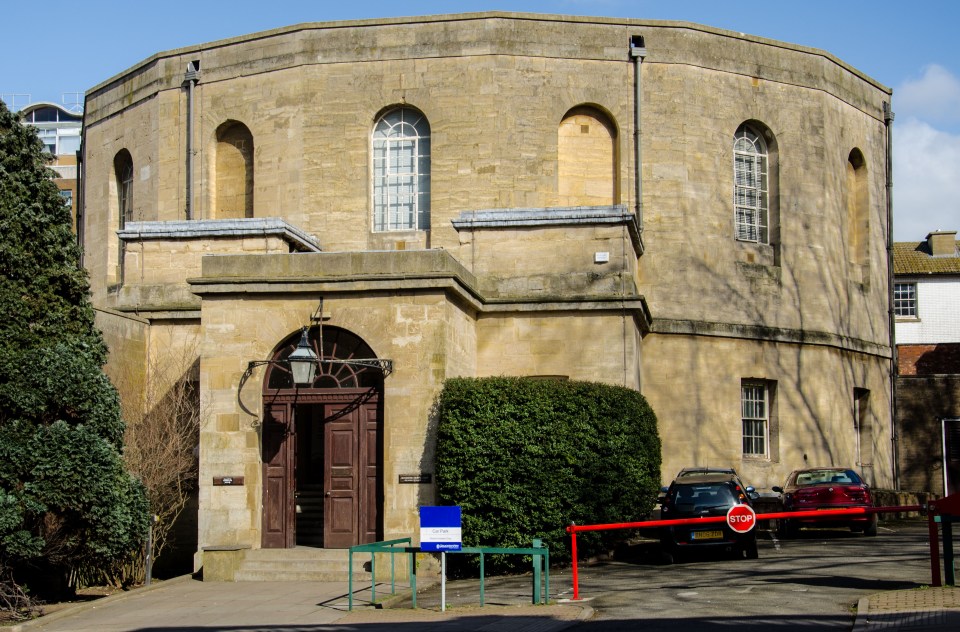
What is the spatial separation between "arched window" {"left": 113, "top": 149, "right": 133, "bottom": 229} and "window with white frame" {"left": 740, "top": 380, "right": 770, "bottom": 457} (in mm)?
16059

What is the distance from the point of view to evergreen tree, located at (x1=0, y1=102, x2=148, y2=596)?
16.7 m

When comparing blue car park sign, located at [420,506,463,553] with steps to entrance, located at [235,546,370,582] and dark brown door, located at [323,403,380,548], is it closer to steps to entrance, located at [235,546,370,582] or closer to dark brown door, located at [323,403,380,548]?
steps to entrance, located at [235,546,370,582]

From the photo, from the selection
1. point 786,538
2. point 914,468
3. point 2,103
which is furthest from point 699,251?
point 2,103

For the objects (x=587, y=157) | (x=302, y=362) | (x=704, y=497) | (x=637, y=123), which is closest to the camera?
(x=302, y=362)

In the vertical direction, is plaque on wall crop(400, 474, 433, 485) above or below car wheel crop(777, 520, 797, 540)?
above

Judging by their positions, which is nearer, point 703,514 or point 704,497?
point 703,514

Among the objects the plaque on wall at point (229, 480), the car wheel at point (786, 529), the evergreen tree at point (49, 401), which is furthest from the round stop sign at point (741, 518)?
the car wheel at point (786, 529)

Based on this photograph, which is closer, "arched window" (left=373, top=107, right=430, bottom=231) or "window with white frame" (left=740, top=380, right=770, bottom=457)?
"arched window" (left=373, top=107, right=430, bottom=231)

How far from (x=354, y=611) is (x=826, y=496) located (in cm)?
1176

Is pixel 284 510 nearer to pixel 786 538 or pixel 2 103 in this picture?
pixel 2 103

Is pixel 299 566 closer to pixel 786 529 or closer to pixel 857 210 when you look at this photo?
pixel 786 529

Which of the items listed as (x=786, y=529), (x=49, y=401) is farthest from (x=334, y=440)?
(x=786, y=529)

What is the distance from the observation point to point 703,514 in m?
20.5

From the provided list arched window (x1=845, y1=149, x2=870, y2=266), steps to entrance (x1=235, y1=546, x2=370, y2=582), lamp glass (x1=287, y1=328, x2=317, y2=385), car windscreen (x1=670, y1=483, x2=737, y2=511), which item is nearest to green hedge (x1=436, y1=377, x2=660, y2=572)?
car windscreen (x1=670, y1=483, x2=737, y2=511)
